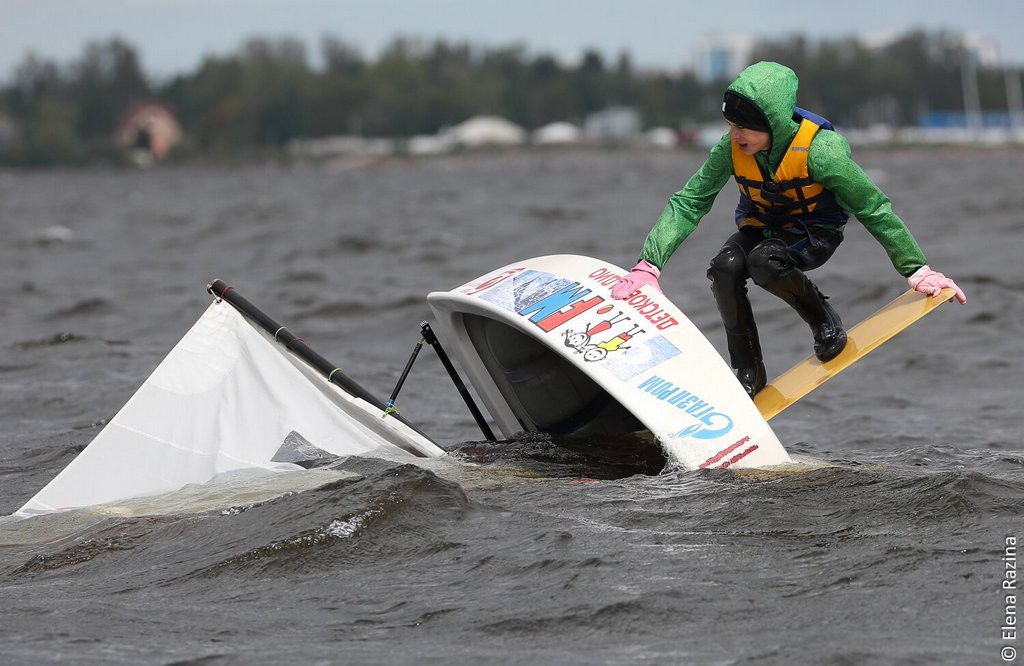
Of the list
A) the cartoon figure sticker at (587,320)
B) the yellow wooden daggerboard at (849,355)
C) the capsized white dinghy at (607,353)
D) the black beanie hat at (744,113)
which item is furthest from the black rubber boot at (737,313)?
the black beanie hat at (744,113)

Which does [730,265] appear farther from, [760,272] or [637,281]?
[637,281]

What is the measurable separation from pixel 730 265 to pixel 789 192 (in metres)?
0.42

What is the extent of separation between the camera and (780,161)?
5.90 metres

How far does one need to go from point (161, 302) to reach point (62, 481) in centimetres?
924

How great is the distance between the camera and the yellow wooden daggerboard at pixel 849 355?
6057 mm

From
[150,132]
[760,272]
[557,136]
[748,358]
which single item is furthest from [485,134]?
[760,272]

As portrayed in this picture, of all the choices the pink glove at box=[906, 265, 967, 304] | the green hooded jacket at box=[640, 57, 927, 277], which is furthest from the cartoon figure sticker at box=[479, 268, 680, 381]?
the pink glove at box=[906, 265, 967, 304]

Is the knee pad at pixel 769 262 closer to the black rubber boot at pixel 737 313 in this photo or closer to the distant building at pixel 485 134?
the black rubber boot at pixel 737 313

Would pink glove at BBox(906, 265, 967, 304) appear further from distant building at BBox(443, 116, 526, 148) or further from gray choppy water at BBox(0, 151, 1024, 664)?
Answer: distant building at BBox(443, 116, 526, 148)

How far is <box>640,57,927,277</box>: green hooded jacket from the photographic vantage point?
5.75 m

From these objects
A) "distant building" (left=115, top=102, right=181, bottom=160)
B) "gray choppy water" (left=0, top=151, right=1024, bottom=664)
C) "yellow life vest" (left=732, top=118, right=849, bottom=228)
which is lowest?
"distant building" (left=115, top=102, right=181, bottom=160)

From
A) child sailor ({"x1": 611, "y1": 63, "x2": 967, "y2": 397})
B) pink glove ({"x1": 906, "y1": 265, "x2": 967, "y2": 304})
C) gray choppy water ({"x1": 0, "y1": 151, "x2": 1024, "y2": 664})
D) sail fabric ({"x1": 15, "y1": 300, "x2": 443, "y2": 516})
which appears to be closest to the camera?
gray choppy water ({"x1": 0, "y1": 151, "x2": 1024, "y2": 664})

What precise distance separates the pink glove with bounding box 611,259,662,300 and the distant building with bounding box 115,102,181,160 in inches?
5587

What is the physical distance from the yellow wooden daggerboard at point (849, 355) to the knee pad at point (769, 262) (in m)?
0.48
